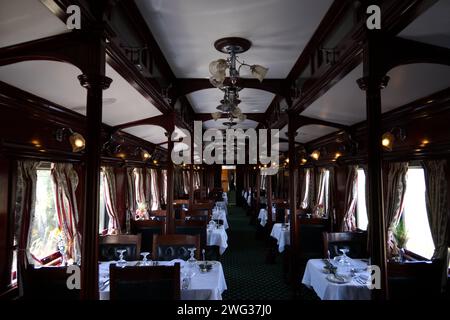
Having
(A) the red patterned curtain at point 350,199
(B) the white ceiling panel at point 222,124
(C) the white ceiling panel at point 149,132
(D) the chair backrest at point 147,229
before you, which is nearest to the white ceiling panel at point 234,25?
(C) the white ceiling panel at point 149,132

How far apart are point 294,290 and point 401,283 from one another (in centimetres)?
182

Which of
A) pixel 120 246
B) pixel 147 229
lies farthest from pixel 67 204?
pixel 147 229

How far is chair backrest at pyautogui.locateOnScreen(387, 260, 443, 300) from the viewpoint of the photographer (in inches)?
104

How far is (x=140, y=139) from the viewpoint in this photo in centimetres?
684

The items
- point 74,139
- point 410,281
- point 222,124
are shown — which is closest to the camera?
point 410,281

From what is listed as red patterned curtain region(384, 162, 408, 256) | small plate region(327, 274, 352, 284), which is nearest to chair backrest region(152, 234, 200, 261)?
small plate region(327, 274, 352, 284)

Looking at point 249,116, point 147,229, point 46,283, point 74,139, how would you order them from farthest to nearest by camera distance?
point 249,116, point 147,229, point 74,139, point 46,283

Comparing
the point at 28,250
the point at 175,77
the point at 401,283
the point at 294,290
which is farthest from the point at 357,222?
the point at 28,250

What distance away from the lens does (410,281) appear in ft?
8.68

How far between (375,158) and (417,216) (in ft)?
10.0

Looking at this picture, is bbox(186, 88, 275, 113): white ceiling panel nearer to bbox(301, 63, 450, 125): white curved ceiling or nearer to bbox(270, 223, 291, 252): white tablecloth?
bbox(301, 63, 450, 125): white curved ceiling

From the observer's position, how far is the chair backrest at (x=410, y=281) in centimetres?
263

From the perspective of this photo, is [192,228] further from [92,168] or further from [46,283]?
[92,168]

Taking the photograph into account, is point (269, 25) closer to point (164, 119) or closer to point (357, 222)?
point (164, 119)
